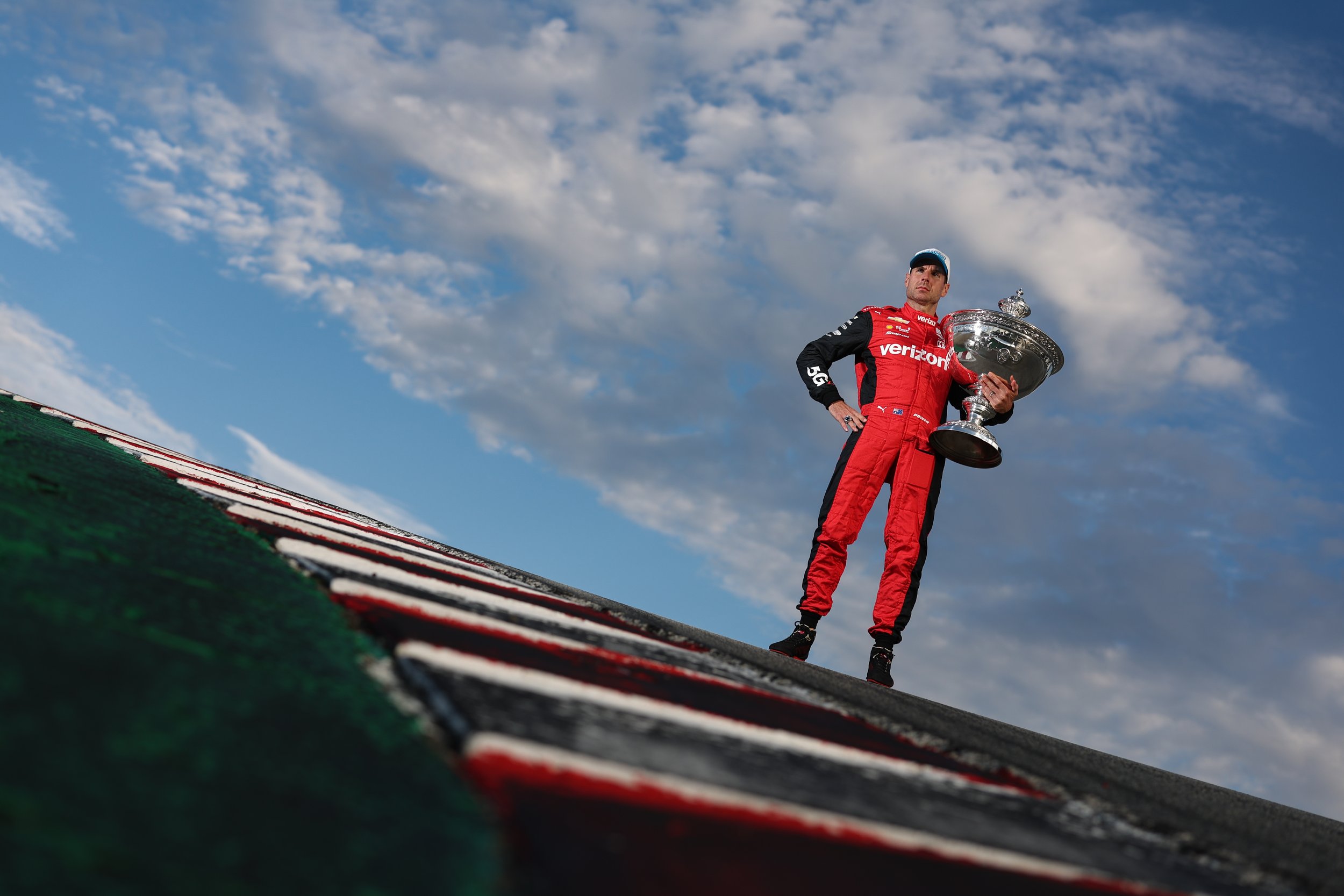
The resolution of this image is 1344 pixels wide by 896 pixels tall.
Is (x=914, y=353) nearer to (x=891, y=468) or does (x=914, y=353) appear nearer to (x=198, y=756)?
(x=891, y=468)

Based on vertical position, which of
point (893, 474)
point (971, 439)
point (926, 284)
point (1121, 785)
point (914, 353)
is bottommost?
point (1121, 785)

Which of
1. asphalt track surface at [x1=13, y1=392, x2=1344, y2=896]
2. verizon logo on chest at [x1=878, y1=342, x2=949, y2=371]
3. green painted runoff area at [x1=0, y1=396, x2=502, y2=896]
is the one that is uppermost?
verizon logo on chest at [x1=878, y1=342, x2=949, y2=371]

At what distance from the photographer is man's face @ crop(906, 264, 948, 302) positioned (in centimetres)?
500

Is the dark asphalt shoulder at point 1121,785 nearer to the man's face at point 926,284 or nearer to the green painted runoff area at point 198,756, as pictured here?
the green painted runoff area at point 198,756

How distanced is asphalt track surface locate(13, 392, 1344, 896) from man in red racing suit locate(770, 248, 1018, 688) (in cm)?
220

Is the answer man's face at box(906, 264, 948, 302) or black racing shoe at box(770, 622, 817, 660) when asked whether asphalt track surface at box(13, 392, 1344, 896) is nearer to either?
black racing shoe at box(770, 622, 817, 660)

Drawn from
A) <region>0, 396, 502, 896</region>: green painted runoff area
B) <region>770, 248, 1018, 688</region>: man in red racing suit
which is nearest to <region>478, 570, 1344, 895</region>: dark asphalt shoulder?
<region>0, 396, 502, 896</region>: green painted runoff area

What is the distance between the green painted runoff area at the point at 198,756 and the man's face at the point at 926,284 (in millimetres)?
4221

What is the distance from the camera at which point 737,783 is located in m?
0.91

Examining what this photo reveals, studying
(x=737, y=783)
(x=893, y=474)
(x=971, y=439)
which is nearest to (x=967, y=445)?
(x=971, y=439)

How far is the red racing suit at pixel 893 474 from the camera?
4.41 metres

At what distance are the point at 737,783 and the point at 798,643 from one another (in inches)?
136

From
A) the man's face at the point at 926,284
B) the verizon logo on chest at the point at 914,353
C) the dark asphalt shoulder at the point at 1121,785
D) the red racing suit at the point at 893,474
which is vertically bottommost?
the dark asphalt shoulder at the point at 1121,785

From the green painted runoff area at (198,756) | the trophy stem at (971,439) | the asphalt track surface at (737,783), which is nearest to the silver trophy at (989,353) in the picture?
the trophy stem at (971,439)
